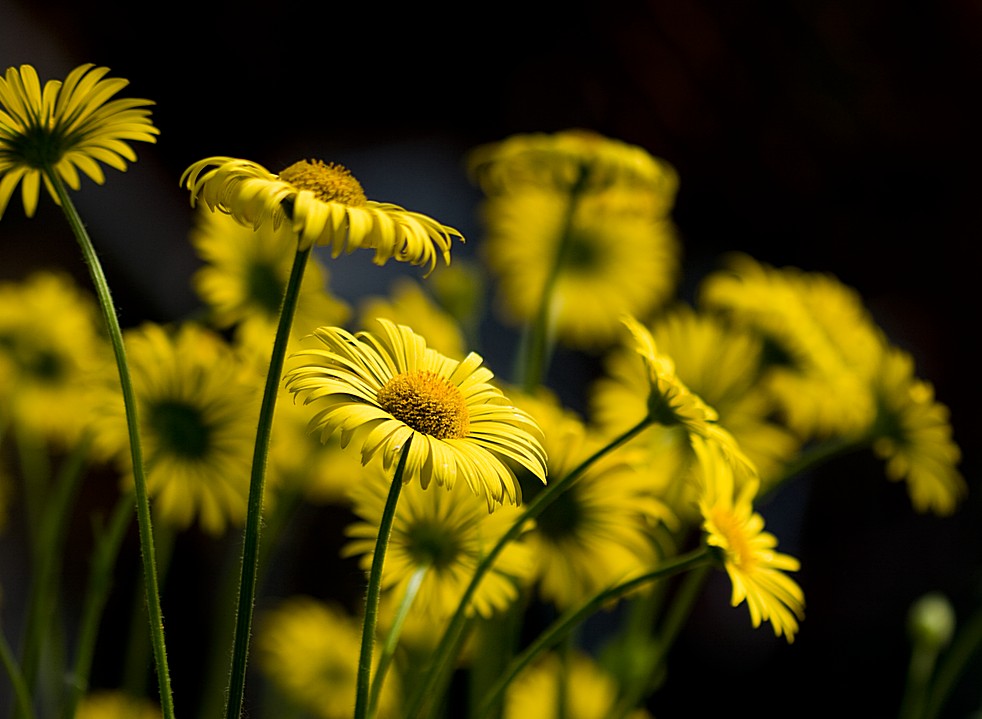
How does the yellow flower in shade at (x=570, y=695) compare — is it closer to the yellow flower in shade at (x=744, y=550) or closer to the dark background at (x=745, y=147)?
the yellow flower in shade at (x=744, y=550)

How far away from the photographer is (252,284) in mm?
432

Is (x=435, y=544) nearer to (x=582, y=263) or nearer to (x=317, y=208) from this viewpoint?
(x=317, y=208)

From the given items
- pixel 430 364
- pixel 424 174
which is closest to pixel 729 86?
pixel 424 174

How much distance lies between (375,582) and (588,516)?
0.15 meters

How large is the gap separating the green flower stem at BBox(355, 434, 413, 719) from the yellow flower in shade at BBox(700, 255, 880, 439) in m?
0.28

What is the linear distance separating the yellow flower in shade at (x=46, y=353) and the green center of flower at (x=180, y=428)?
0.15 ft

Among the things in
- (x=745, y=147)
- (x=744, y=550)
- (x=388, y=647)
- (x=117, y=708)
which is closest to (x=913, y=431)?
(x=744, y=550)

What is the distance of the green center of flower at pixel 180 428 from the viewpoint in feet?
1.29

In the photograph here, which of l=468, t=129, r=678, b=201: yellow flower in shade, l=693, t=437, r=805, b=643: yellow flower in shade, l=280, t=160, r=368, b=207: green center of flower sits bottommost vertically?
l=693, t=437, r=805, b=643: yellow flower in shade

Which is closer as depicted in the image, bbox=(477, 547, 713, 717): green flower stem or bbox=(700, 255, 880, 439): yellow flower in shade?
bbox=(477, 547, 713, 717): green flower stem

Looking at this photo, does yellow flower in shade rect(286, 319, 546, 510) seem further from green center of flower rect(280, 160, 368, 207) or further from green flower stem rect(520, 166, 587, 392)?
green flower stem rect(520, 166, 587, 392)

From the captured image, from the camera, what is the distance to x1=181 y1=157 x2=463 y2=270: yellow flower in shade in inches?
9.0

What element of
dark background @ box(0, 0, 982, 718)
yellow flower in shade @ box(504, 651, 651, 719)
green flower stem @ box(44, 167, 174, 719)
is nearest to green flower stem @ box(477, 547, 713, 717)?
green flower stem @ box(44, 167, 174, 719)

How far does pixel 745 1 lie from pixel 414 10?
371 mm
